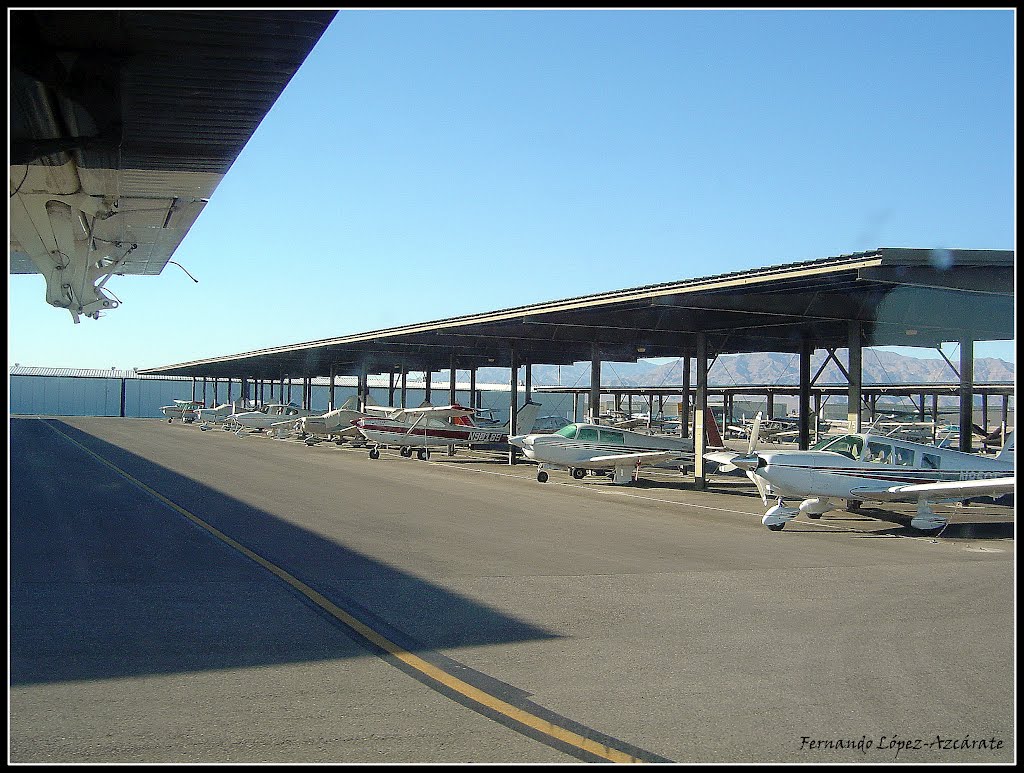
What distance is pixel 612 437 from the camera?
27391mm

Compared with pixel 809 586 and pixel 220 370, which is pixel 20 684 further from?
pixel 220 370

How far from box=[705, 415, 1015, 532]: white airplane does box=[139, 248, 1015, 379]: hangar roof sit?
3.42m

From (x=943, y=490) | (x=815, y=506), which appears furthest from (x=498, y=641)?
(x=943, y=490)

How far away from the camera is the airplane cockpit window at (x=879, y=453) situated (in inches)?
672

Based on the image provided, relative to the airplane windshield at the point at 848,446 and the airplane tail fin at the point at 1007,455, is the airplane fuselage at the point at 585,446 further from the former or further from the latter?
the airplane tail fin at the point at 1007,455

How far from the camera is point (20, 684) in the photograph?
6.01 metres

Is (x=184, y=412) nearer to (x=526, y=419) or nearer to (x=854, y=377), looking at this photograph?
(x=526, y=419)

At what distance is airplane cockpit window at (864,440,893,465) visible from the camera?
1706 centimetres

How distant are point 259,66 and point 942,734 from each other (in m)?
6.40

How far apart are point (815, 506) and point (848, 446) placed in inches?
63.0

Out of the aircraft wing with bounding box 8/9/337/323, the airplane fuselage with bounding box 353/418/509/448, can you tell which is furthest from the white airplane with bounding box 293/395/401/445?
the aircraft wing with bounding box 8/9/337/323

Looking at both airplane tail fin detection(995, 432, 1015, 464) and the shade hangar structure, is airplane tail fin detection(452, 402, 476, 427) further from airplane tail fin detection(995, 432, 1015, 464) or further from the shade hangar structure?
airplane tail fin detection(995, 432, 1015, 464)

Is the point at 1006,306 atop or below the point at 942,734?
atop

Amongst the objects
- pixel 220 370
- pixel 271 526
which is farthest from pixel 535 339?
pixel 220 370
